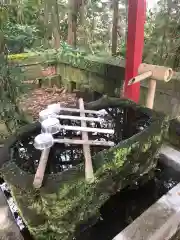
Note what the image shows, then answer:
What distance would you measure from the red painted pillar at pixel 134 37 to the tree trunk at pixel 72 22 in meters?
2.98

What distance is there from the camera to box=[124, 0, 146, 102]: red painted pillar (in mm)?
2768

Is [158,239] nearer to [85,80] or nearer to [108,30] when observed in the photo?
[85,80]

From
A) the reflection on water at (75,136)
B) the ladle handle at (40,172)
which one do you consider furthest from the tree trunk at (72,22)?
the ladle handle at (40,172)

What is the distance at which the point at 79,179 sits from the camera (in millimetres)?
1626

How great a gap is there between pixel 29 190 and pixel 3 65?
6.26 feet

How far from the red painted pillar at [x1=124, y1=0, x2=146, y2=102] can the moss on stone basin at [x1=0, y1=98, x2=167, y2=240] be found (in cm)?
79

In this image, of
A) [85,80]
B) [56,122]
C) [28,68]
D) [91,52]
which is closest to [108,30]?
[91,52]

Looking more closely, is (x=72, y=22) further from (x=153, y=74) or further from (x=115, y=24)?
(x=153, y=74)

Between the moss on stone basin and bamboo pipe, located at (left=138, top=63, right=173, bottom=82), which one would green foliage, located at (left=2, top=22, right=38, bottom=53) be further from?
the moss on stone basin

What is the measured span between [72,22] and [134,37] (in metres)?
3.14

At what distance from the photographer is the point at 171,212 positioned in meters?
1.97

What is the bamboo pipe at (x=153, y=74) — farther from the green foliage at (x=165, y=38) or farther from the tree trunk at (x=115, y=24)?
the tree trunk at (x=115, y=24)

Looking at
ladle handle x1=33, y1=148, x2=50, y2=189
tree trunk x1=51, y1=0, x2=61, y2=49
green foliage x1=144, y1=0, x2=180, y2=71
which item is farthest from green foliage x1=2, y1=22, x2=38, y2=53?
ladle handle x1=33, y1=148, x2=50, y2=189

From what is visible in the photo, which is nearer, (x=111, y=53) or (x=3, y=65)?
(x=3, y=65)
